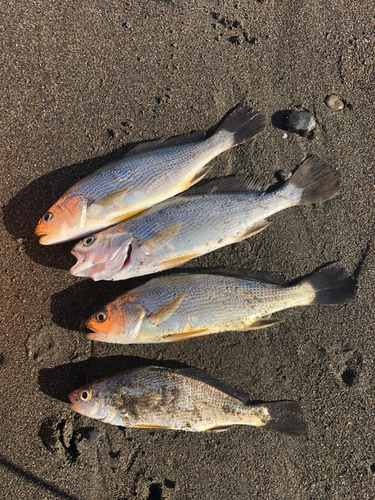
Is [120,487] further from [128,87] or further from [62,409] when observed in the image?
[128,87]

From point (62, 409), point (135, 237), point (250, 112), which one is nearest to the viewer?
point (135, 237)

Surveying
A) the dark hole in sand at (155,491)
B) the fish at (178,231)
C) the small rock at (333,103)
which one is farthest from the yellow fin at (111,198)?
the dark hole in sand at (155,491)

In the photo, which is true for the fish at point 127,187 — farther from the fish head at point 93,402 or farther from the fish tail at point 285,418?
the fish tail at point 285,418

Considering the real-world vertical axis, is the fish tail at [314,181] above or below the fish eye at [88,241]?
below

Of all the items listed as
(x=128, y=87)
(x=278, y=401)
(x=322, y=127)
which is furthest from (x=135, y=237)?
(x=322, y=127)

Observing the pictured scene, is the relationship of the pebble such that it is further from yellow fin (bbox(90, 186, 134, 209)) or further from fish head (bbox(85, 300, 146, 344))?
yellow fin (bbox(90, 186, 134, 209))

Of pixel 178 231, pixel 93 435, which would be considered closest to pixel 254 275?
Result: pixel 178 231

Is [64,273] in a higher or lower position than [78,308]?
higher
